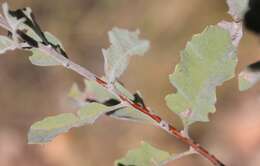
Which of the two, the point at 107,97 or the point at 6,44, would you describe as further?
the point at 107,97

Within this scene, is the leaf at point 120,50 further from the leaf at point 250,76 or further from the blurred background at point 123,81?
the blurred background at point 123,81

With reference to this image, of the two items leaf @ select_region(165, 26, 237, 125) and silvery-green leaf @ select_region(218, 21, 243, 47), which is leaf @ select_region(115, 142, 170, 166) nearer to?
leaf @ select_region(165, 26, 237, 125)

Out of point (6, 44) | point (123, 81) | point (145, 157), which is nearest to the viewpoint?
point (6, 44)

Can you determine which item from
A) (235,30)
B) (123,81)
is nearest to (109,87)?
(235,30)

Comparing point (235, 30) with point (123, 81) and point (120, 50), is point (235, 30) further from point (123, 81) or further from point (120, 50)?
point (123, 81)

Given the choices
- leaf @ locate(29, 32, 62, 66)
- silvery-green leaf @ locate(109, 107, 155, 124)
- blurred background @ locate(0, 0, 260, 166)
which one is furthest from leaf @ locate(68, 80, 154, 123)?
blurred background @ locate(0, 0, 260, 166)

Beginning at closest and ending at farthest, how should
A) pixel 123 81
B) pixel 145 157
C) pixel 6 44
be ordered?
pixel 6 44 → pixel 145 157 → pixel 123 81

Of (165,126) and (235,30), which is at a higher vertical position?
(235,30)


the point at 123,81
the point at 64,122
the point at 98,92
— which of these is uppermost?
the point at 123,81
